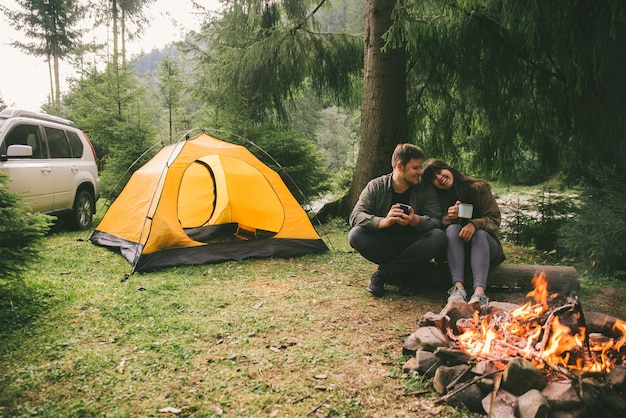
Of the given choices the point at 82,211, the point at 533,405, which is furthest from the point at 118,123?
the point at 533,405

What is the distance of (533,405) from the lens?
1.95 m

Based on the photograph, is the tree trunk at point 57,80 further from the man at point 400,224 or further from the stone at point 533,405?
the stone at point 533,405

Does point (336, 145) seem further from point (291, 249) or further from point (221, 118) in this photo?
point (291, 249)

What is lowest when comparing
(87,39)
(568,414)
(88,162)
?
(568,414)

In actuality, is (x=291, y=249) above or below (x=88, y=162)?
below

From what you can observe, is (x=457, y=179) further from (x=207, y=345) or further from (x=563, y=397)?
(x=207, y=345)

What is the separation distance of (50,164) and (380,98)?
522 cm

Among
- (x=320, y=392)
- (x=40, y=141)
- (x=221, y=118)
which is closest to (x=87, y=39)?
(x=221, y=118)

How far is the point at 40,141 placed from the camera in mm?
6602

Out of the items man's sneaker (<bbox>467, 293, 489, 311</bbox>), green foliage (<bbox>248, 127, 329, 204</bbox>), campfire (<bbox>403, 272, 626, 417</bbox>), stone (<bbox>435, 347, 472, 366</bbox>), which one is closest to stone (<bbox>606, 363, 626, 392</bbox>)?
campfire (<bbox>403, 272, 626, 417</bbox>)

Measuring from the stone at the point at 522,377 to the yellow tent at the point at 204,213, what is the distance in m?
3.83

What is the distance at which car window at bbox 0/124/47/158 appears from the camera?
A: 5.96 m

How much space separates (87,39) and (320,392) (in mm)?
22000

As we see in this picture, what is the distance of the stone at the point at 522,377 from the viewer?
2072 mm
